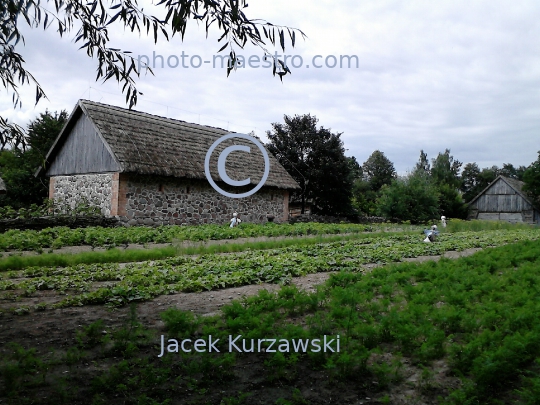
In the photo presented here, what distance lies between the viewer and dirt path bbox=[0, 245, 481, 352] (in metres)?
4.01

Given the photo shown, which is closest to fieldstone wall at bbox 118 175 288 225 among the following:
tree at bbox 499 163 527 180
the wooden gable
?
the wooden gable

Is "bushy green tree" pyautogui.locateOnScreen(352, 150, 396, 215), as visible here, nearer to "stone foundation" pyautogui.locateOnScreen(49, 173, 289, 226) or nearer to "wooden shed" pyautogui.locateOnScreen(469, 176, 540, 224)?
"wooden shed" pyautogui.locateOnScreen(469, 176, 540, 224)

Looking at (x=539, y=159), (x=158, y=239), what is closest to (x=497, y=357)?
(x=158, y=239)

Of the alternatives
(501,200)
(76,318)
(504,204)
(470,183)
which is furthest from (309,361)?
(470,183)

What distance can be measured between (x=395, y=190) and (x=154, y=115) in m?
15.2

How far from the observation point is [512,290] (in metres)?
5.84

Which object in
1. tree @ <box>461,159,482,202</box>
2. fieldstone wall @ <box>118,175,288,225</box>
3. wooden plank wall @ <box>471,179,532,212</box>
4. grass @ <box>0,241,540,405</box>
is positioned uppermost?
tree @ <box>461,159,482,202</box>

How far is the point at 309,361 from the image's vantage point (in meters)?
3.70

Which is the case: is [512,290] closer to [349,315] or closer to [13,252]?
[349,315]

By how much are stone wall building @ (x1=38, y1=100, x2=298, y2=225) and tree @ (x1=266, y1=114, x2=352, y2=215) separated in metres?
3.46

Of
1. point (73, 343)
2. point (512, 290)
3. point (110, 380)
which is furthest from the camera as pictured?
point (512, 290)

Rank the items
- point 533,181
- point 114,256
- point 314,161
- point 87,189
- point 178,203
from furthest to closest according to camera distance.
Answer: point 533,181
point 314,161
point 178,203
point 87,189
point 114,256

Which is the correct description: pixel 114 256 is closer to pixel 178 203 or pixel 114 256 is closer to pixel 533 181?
pixel 178 203

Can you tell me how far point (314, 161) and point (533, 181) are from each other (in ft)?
87.4
